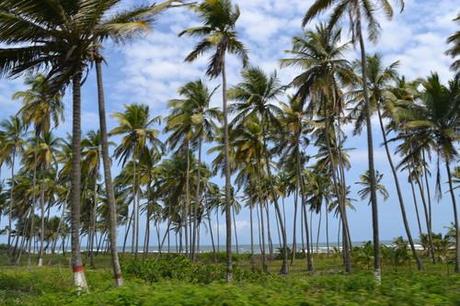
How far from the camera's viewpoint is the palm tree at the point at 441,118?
1131 inches

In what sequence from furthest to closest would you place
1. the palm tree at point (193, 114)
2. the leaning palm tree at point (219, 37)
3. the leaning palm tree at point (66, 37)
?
the palm tree at point (193, 114) → the leaning palm tree at point (219, 37) → the leaning palm tree at point (66, 37)

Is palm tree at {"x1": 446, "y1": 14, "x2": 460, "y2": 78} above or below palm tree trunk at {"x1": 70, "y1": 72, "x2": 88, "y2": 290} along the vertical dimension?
above

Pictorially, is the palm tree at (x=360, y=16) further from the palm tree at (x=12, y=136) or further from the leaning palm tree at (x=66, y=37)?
the palm tree at (x=12, y=136)

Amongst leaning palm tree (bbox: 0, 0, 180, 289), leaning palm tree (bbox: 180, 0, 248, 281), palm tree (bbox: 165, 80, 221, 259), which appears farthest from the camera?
palm tree (bbox: 165, 80, 221, 259)

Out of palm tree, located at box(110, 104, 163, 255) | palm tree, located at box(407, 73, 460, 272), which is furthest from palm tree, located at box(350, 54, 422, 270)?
palm tree, located at box(110, 104, 163, 255)

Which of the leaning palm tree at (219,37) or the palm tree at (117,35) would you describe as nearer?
the palm tree at (117,35)

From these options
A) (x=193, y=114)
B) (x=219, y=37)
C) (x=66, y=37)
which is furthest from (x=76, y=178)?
(x=193, y=114)

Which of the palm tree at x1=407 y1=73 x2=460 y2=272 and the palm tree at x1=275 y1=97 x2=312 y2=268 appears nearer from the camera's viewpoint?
the palm tree at x1=407 y1=73 x2=460 y2=272

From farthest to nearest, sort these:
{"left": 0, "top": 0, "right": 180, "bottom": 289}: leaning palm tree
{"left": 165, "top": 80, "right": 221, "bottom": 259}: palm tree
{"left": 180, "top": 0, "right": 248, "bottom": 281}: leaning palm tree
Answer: {"left": 165, "top": 80, "right": 221, "bottom": 259}: palm tree, {"left": 180, "top": 0, "right": 248, "bottom": 281}: leaning palm tree, {"left": 0, "top": 0, "right": 180, "bottom": 289}: leaning palm tree

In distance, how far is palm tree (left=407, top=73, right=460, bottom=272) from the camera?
94.3 feet

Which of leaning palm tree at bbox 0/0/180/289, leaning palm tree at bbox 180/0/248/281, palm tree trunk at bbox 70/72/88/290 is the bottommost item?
palm tree trunk at bbox 70/72/88/290

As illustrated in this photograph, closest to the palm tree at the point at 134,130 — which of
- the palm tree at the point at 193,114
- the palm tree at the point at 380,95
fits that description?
the palm tree at the point at 193,114

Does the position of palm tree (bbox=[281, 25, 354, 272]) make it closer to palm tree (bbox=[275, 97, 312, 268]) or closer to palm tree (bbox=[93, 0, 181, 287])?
palm tree (bbox=[275, 97, 312, 268])

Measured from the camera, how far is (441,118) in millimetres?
29188
